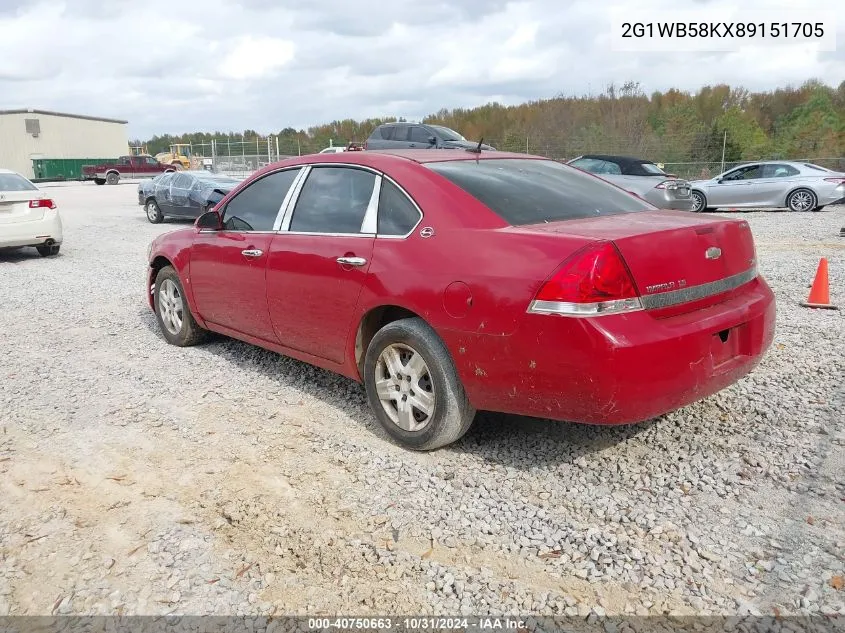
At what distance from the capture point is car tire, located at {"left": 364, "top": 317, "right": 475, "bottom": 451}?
3.60 metres

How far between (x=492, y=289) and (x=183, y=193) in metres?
15.7

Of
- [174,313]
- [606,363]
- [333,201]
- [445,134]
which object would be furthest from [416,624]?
[445,134]

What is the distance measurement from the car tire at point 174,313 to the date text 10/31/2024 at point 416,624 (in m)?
3.84

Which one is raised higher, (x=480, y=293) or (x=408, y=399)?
(x=480, y=293)

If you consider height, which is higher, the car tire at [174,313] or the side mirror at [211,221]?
the side mirror at [211,221]

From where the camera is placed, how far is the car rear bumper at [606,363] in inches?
120

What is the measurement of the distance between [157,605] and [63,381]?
311 cm

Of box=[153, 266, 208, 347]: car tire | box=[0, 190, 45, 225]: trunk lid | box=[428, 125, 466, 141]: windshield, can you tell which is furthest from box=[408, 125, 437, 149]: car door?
box=[153, 266, 208, 347]: car tire

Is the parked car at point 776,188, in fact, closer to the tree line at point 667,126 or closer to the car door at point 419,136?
the car door at point 419,136

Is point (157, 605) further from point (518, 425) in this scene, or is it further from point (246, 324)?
point (246, 324)

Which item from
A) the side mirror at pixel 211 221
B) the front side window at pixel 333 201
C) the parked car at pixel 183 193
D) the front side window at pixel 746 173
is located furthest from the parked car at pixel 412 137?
the front side window at pixel 333 201

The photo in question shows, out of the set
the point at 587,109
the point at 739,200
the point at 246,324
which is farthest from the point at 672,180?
the point at 587,109

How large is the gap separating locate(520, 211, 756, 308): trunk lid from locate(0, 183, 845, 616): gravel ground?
3.03 ft

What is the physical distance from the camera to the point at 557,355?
313 cm
